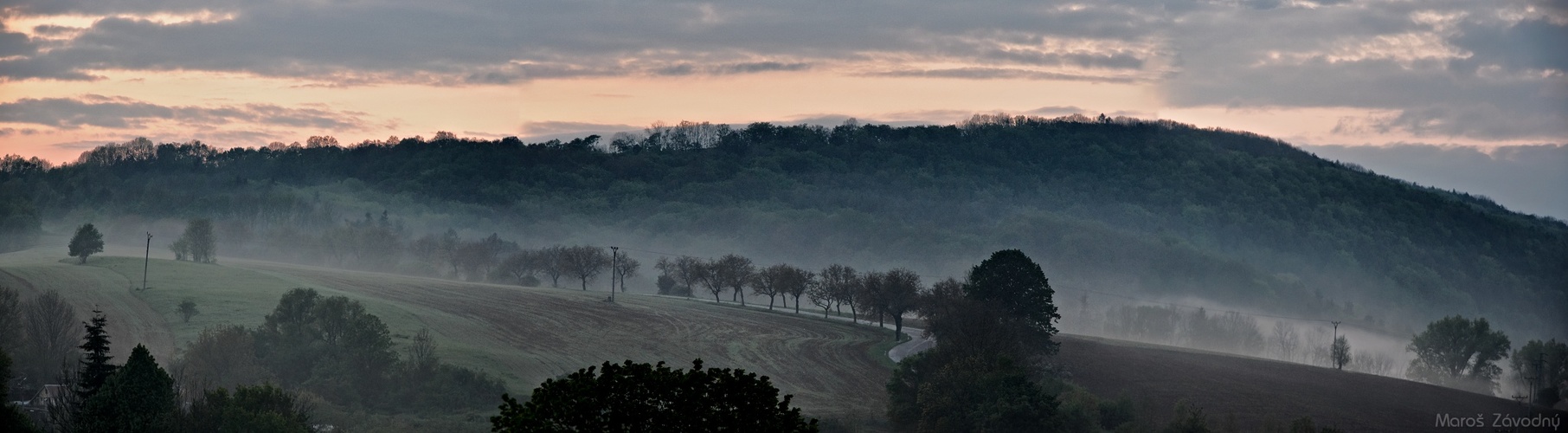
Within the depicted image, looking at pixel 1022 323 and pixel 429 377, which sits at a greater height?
pixel 1022 323

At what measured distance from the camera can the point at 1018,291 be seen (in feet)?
328

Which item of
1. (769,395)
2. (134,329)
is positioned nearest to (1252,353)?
(134,329)

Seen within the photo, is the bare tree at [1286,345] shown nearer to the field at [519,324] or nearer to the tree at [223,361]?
the field at [519,324]

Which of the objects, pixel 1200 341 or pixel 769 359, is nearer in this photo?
pixel 769 359

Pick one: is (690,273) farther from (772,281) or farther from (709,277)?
(772,281)

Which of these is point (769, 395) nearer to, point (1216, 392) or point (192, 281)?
point (1216, 392)

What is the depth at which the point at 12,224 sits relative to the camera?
7037 inches

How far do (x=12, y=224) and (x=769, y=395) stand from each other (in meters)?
184

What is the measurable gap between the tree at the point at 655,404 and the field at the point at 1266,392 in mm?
51007

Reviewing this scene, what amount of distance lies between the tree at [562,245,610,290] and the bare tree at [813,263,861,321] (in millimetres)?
35537

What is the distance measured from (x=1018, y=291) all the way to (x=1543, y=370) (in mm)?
72949

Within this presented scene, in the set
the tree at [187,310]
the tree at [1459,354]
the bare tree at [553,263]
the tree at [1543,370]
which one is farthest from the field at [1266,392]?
the bare tree at [553,263]

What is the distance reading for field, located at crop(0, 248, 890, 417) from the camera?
303 feet

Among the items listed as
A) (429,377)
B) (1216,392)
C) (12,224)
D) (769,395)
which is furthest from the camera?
(12,224)
